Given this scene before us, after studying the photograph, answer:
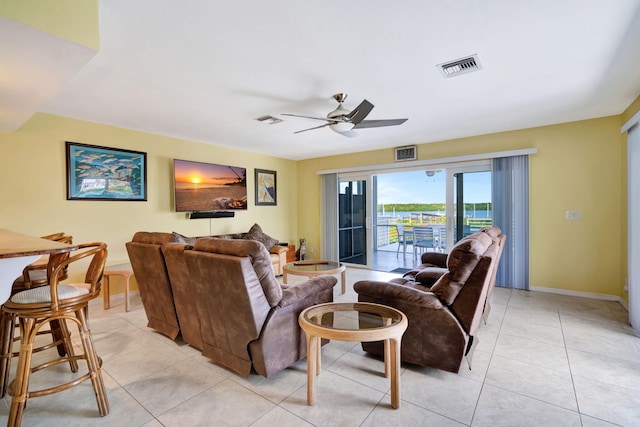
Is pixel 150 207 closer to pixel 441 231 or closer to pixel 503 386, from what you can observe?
pixel 503 386

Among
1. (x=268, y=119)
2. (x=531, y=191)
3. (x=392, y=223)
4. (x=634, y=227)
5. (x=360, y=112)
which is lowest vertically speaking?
(x=392, y=223)

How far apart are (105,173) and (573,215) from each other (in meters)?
6.47

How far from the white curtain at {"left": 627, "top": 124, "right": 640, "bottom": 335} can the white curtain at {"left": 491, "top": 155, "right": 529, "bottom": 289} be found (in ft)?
4.19

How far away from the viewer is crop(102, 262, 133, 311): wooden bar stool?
353cm

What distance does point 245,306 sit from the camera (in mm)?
1905

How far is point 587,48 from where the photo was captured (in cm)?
223

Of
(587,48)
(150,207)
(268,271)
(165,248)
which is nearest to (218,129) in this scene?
(150,207)

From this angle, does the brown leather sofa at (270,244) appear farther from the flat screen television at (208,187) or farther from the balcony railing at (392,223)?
the balcony railing at (392,223)

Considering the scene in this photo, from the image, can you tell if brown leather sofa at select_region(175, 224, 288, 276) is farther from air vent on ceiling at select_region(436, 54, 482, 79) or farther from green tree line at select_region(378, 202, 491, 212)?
air vent on ceiling at select_region(436, 54, 482, 79)

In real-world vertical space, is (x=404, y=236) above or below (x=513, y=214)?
below

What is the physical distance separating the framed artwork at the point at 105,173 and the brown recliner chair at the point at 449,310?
12.9 feet

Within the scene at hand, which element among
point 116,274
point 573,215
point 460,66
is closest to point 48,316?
point 116,274

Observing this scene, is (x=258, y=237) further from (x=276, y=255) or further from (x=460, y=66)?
(x=460, y=66)

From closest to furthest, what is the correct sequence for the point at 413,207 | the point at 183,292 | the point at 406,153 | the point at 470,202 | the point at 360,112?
the point at 183,292
the point at 360,112
the point at 470,202
the point at 406,153
the point at 413,207
